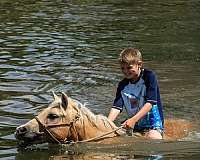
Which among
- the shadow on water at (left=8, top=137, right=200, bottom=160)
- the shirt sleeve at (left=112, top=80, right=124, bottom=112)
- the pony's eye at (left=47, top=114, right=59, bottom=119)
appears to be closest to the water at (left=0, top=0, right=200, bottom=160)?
the shadow on water at (left=8, top=137, right=200, bottom=160)

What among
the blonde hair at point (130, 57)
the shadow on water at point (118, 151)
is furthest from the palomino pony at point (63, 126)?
the blonde hair at point (130, 57)

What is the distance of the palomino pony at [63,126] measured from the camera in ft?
29.9

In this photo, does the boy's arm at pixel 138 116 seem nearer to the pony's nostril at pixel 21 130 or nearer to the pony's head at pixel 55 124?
the pony's head at pixel 55 124

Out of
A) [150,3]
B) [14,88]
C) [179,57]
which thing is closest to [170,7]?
[150,3]

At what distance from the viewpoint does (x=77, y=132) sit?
9281mm

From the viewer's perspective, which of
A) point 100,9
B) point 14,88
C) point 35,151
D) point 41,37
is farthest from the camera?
point 100,9

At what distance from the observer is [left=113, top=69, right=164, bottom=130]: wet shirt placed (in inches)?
397

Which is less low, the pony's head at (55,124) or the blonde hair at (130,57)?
the blonde hair at (130,57)

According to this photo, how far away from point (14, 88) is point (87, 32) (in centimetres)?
1121

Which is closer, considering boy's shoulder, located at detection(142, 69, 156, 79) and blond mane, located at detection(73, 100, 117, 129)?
blond mane, located at detection(73, 100, 117, 129)

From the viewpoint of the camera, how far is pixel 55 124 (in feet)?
30.0

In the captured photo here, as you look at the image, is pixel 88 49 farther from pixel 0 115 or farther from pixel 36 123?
pixel 36 123

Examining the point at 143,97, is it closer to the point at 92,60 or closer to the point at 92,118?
the point at 92,118

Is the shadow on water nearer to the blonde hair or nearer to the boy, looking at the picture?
the boy
